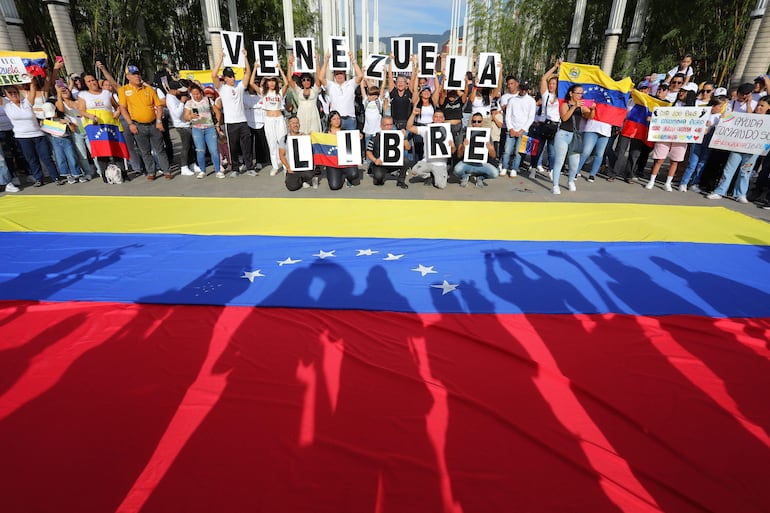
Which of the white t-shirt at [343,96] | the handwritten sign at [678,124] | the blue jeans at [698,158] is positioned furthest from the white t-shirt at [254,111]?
the blue jeans at [698,158]

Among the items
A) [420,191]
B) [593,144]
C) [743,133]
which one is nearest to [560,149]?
[593,144]

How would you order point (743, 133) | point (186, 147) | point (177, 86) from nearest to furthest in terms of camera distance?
point (743, 133) < point (177, 86) < point (186, 147)

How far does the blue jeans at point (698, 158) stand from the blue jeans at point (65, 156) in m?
11.8

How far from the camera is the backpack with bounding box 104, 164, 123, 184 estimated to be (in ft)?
26.3

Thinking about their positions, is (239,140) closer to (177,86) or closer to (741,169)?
(177,86)

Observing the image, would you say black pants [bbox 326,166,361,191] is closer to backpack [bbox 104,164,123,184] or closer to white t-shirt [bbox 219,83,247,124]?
white t-shirt [bbox 219,83,247,124]

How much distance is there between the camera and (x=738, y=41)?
1309cm

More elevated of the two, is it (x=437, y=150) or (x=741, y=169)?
(x=437, y=150)

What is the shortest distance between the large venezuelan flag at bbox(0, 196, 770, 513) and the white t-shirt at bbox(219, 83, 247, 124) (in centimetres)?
369

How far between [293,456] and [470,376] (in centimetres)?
128

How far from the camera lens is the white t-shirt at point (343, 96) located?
27.2 feet

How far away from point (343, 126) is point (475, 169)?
115 inches

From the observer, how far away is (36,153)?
8023 mm

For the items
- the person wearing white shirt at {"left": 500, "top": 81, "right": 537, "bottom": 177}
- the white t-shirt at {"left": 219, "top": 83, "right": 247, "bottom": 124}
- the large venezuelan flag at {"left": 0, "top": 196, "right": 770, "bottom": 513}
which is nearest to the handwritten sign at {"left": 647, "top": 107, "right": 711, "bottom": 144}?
the person wearing white shirt at {"left": 500, "top": 81, "right": 537, "bottom": 177}
